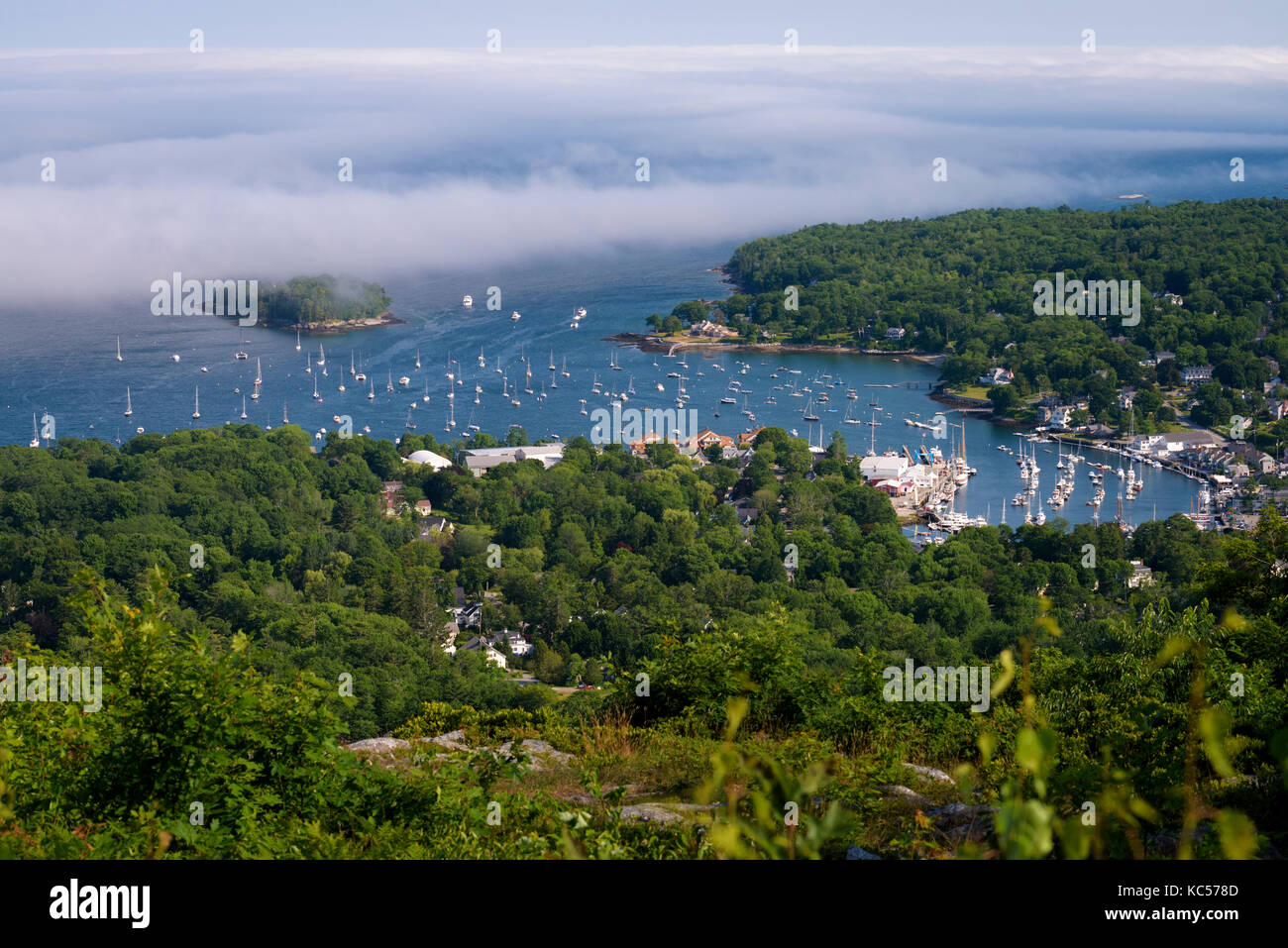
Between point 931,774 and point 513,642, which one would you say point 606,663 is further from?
point 931,774

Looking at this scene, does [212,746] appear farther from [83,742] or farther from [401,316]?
[401,316]

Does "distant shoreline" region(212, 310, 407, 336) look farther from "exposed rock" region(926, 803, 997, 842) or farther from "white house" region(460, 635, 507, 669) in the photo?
"exposed rock" region(926, 803, 997, 842)

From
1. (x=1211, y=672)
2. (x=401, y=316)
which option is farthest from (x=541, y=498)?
(x=401, y=316)

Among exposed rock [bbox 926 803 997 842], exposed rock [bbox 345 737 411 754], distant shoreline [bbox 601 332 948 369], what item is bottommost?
exposed rock [bbox 345 737 411 754]

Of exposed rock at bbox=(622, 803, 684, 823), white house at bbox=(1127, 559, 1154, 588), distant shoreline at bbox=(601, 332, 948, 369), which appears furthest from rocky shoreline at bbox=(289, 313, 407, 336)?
exposed rock at bbox=(622, 803, 684, 823)

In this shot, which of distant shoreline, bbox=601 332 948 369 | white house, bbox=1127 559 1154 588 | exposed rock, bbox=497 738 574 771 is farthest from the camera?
distant shoreline, bbox=601 332 948 369

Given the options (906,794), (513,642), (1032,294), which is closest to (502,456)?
(513,642)
